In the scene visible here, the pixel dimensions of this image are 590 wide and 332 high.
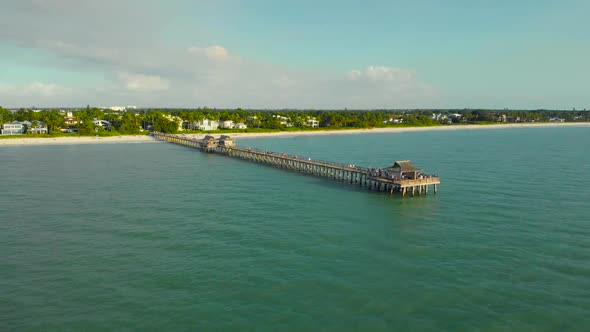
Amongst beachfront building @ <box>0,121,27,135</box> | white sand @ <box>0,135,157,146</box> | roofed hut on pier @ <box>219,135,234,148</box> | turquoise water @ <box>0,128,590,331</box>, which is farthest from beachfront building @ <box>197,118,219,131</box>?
turquoise water @ <box>0,128,590,331</box>

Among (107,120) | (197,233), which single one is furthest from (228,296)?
(107,120)

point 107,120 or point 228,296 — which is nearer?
point 228,296

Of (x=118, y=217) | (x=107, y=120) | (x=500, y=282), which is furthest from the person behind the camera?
(x=107, y=120)

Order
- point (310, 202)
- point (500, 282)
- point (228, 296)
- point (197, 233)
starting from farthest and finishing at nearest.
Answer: point (310, 202) → point (197, 233) → point (500, 282) → point (228, 296)

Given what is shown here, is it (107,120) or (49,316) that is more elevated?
(107,120)

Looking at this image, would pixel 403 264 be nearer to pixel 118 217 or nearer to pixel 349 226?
pixel 349 226

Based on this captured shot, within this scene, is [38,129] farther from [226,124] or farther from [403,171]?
[403,171]
